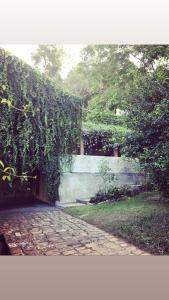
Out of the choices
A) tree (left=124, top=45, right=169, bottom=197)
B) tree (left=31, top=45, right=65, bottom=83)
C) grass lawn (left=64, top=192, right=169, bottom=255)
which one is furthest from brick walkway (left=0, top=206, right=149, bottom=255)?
tree (left=31, top=45, right=65, bottom=83)

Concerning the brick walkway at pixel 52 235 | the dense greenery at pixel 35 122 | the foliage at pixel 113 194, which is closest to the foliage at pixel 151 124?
the foliage at pixel 113 194

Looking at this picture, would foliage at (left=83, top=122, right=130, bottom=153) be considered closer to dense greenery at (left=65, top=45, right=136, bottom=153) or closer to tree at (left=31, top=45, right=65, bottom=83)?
dense greenery at (left=65, top=45, right=136, bottom=153)

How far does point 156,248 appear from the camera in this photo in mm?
3787

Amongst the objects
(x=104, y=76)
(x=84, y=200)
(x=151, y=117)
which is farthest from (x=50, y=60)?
(x=84, y=200)

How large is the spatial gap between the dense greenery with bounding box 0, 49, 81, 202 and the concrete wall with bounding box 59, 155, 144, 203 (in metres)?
0.15

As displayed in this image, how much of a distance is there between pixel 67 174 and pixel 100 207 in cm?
63

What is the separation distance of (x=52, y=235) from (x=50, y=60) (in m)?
2.20

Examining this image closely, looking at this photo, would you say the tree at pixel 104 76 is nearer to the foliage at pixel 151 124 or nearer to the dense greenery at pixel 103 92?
the dense greenery at pixel 103 92

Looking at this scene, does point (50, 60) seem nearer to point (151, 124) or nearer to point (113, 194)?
point (151, 124)

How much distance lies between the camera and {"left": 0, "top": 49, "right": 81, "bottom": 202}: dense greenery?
4.00 metres

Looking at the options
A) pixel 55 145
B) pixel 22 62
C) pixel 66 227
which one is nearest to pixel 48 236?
pixel 66 227

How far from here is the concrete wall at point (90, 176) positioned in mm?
4113

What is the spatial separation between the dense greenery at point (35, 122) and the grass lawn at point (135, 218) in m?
0.59

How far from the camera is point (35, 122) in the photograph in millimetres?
4164
